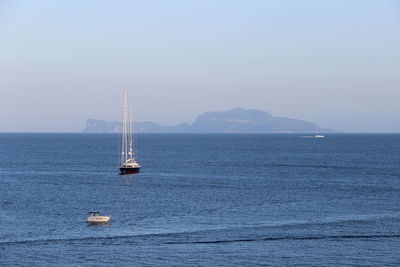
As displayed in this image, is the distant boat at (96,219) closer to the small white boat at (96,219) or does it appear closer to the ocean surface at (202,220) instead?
the small white boat at (96,219)

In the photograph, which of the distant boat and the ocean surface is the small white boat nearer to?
the distant boat

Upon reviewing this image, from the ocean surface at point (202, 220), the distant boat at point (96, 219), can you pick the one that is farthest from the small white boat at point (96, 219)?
the ocean surface at point (202, 220)

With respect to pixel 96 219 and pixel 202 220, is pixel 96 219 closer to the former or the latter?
pixel 96 219

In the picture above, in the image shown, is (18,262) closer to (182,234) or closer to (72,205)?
(182,234)

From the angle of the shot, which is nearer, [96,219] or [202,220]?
[96,219]

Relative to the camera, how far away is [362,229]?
239ft

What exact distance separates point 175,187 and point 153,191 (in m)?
6.94

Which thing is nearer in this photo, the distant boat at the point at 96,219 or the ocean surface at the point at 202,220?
the ocean surface at the point at 202,220

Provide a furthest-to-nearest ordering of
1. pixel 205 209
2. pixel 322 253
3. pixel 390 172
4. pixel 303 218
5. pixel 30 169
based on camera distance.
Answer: pixel 30 169, pixel 390 172, pixel 205 209, pixel 303 218, pixel 322 253

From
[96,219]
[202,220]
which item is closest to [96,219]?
[96,219]

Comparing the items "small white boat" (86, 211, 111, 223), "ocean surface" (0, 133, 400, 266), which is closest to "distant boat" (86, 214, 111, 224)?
"small white boat" (86, 211, 111, 223)

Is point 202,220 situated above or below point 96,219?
below

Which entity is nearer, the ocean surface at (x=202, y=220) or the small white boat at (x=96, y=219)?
the ocean surface at (x=202, y=220)

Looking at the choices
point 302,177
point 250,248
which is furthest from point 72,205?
point 302,177
